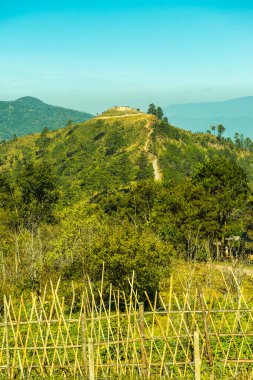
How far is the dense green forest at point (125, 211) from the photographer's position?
23.0 meters

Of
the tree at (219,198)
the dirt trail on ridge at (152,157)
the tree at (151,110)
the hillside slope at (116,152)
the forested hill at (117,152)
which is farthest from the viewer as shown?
the tree at (151,110)

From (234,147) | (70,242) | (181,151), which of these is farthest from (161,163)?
(70,242)

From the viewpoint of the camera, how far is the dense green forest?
2297 cm

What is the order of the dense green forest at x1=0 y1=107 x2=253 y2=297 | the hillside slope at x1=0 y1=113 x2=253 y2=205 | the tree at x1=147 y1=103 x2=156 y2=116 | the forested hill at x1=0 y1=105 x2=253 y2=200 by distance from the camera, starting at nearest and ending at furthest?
the dense green forest at x1=0 y1=107 x2=253 y2=297 < the hillside slope at x1=0 y1=113 x2=253 y2=205 < the forested hill at x1=0 y1=105 x2=253 y2=200 < the tree at x1=147 y1=103 x2=156 y2=116

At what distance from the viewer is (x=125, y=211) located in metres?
51.2

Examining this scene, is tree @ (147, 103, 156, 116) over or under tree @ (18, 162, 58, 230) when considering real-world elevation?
over

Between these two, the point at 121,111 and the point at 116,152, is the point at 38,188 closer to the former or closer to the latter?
the point at 116,152

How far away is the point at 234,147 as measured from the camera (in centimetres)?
13938

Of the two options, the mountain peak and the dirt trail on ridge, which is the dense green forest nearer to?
the dirt trail on ridge

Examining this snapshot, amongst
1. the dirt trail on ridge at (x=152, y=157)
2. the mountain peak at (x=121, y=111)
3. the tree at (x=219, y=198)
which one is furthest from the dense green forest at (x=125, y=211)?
the mountain peak at (x=121, y=111)

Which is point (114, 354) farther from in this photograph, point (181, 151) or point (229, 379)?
point (181, 151)

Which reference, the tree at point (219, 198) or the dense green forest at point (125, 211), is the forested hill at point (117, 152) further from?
the tree at point (219, 198)

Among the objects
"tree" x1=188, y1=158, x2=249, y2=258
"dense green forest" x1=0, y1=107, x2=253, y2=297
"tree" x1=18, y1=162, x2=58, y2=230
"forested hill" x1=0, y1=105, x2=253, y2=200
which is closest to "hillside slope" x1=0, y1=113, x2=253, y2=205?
"forested hill" x1=0, y1=105, x2=253, y2=200

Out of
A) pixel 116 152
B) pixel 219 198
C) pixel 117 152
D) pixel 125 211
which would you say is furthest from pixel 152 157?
pixel 219 198
